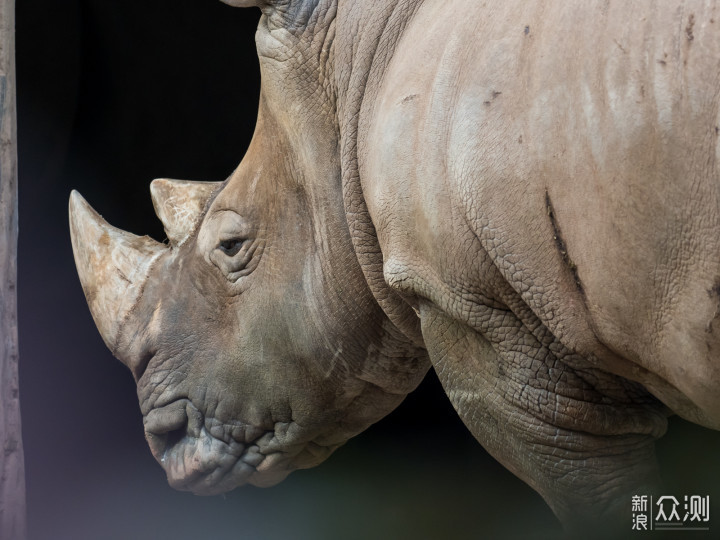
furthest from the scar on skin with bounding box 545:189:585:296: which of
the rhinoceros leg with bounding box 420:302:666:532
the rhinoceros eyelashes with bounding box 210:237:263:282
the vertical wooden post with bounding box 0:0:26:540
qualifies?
the vertical wooden post with bounding box 0:0:26:540

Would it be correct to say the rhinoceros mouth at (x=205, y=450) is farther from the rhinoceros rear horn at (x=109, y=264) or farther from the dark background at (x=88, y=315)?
the dark background at (x=88, y=315)

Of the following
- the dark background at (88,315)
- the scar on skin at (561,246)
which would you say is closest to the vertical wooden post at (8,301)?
the dark background at (88,315)

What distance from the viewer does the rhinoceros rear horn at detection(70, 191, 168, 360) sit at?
2367 mm

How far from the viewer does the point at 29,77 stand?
13.0 feet

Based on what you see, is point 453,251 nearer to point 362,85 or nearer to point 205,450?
point 362,85

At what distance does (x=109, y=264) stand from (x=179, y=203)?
9.2 inches

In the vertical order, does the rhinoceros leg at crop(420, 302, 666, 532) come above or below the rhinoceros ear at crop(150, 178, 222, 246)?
below

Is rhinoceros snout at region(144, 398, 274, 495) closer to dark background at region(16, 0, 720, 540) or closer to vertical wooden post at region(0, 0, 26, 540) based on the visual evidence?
vertical wooden post at region(0, 0, 26, 540)

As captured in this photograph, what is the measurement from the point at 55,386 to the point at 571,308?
10.9ft

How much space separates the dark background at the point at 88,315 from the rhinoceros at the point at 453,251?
1.57m

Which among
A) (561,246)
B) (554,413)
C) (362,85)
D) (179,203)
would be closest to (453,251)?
(561,246)

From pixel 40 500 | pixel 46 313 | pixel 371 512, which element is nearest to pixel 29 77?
pixel 46 313

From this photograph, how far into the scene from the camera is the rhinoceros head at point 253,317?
2031 millimetres

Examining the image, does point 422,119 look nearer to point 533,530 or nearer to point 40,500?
point 533,530
